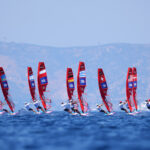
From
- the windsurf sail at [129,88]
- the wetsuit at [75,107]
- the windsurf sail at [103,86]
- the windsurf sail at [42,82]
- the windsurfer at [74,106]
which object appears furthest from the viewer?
the windsurf sail at [129,88]

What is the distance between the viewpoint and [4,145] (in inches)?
1211

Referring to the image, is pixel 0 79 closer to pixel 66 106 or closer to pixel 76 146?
pixel 66 106

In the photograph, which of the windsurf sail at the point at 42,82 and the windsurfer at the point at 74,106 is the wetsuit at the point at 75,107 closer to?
the windsurfer at the point at 74,106

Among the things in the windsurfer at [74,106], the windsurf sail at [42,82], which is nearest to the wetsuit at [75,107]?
the windsurfer at [74,106]

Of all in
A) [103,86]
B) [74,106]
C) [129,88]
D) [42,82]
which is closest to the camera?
[74,106]

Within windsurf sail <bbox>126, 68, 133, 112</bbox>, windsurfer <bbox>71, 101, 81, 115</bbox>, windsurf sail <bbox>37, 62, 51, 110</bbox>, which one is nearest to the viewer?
windsurfer <bbox>71, 101, 81, 115</bbox>

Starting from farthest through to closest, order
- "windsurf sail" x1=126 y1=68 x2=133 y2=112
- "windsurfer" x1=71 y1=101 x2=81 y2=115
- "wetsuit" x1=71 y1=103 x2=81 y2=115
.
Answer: "windsurf sail" x1=126 y1=68 x2=133 y2=112 < "wetsuit" x1=71 y1=103 x2=81 y2=115 < "windsurfer" x1=71 y1=101 x2=81 y2=115

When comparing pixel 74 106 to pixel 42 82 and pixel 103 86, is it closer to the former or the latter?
pixel 103 86

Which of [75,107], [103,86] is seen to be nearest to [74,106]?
[75,107]

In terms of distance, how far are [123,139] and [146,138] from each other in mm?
1938

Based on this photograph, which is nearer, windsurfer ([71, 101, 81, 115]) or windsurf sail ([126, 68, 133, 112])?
windsurfer ([71, 101, 81, 115])

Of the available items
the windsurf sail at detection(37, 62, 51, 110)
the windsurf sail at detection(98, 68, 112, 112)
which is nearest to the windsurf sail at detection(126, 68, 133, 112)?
the windsurf sail at detection(98, 68, 112, 112)

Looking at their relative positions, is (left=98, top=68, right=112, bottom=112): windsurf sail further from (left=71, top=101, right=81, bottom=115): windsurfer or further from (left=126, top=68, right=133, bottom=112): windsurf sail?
(left=71, top=101, right=81, bottom=115): windsurfer

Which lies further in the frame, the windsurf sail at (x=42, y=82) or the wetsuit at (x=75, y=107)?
the windsurf sail at (x=42, y=82)
